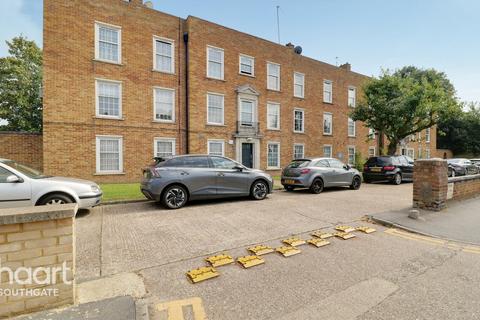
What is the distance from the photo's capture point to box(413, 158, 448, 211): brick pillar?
6.35 meters

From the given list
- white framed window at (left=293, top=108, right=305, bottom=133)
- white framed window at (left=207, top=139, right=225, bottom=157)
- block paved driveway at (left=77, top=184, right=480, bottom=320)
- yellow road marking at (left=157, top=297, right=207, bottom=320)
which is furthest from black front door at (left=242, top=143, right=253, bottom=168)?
yellow road marking at (left=157, top=297, right=207, bottom=320)

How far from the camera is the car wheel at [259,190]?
841 cm

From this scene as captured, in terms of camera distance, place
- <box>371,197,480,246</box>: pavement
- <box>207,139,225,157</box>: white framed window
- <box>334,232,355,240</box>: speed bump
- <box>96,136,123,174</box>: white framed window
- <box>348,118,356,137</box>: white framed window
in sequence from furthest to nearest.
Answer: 1. <box>348,118,356,137</box>: white framed window
2. <box>207,139,225,157</box>: white framed window
3. <box>96,136,123,174</box>: white framed window
4. <box>371,197,480,246</box>: pavement
5. <box>334,232,355,240</box>: speed bump

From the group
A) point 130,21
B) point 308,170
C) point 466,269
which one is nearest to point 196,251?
point 466,269

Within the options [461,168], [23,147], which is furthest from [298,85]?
[23,147]

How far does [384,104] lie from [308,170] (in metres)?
9.47

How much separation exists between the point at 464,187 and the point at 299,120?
13.6 metres

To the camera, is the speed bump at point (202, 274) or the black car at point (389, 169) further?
the black car at point (389, 169)

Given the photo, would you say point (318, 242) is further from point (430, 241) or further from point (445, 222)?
point (445, 222)

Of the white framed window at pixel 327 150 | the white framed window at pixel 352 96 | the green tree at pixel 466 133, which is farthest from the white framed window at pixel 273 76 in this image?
the green tree at pixel 466 133

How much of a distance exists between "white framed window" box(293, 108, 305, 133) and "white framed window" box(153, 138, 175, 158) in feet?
33.0

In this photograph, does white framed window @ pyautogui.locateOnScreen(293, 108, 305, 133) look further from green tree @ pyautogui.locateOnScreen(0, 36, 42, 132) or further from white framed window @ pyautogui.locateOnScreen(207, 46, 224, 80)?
green tree @ pyautogui.locateOnScreen(0, 36, 42, 132)

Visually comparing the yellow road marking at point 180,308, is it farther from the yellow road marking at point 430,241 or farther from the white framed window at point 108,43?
the white framed window at point 108,43

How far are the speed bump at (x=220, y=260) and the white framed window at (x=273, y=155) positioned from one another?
584 inches
